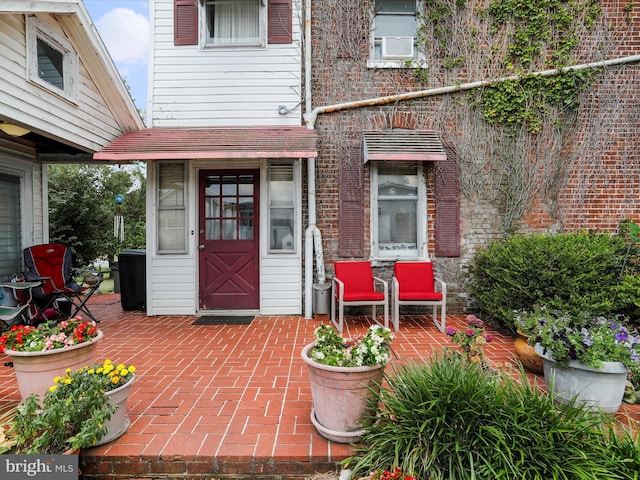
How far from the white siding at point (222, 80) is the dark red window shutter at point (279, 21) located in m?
0.10

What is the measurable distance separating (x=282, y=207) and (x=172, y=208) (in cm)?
186

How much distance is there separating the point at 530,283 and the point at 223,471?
4069 mm

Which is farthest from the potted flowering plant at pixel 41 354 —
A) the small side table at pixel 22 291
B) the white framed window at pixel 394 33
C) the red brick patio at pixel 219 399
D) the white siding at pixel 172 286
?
the white framed window at pixel 394 33

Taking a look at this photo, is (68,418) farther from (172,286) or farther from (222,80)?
(222,80)

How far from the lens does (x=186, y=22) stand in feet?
18.4

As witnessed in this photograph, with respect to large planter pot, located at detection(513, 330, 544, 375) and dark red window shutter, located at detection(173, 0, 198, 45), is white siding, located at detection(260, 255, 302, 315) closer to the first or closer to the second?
large planter pot, located at detection(513, 330, 544, 375)

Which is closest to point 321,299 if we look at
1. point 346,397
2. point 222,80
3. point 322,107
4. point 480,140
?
point 346,397

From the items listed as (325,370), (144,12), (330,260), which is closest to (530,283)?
(330,260)

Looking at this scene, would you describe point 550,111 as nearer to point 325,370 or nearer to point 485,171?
point 485,171

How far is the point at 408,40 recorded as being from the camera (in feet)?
19.1

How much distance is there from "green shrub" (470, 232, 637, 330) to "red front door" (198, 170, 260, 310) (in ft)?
12.4

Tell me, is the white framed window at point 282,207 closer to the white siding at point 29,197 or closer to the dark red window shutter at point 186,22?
the dark red window shutter at point 186,22

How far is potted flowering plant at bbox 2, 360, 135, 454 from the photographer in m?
2.01

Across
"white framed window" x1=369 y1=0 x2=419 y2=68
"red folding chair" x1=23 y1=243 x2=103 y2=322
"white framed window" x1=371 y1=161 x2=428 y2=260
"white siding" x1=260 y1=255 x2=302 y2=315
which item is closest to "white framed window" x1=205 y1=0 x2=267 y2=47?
"white framed window" x1=369 y1=0 x2=419 y2=68
